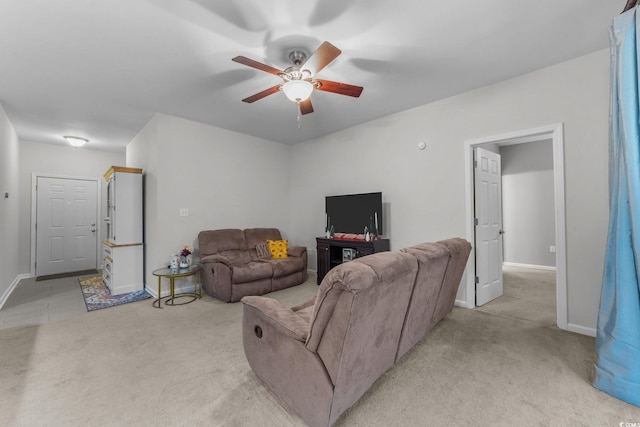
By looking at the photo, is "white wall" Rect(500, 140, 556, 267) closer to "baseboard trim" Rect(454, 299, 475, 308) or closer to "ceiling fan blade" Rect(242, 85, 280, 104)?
"baseboard trim" Rect(454, 299, 475, 308)

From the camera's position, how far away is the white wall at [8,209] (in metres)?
3.63

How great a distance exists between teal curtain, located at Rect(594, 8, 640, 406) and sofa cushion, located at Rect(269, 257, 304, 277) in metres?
3.33

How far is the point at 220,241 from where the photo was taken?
13.9 ft

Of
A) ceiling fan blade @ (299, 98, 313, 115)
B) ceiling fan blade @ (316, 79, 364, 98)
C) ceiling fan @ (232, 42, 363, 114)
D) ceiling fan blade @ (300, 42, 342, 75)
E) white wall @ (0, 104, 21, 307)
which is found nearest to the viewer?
ceiling fan blade @ (300, 42, 342, 75)

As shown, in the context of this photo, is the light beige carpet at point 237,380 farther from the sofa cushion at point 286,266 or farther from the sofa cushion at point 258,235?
the sofa cushion at point 258,235

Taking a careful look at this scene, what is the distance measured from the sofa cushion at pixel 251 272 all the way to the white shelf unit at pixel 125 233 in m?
1.70

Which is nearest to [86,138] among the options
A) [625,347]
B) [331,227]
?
[331,227]

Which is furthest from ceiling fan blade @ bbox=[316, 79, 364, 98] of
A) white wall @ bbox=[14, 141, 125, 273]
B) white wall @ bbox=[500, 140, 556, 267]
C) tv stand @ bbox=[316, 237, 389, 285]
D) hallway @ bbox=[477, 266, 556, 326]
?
white wall @ bbox=[14, 141, 125, 273]

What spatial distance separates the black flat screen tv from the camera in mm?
3977

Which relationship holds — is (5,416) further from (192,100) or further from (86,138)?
(86,138)

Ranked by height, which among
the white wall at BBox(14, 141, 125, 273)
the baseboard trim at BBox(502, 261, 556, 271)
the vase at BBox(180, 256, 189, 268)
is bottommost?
the baseboard trim at BBox(502, 261, 556, 271)

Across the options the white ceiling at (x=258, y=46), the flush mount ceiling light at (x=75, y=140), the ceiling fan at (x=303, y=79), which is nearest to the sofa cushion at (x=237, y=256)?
the white ceiling at (x=258, y=46)

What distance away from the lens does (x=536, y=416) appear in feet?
5.13

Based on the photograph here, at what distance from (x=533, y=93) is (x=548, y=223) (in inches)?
155
